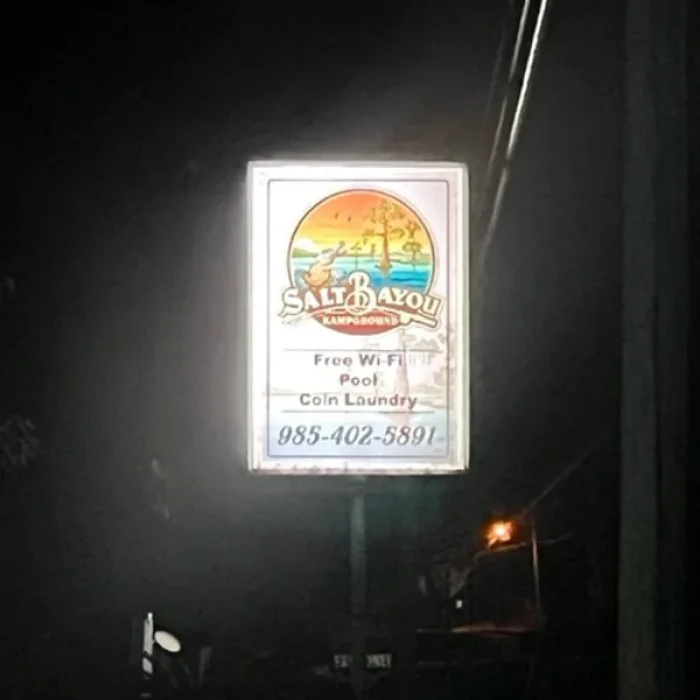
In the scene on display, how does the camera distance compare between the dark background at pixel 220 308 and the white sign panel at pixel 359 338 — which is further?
the dark background at pixel 220 308

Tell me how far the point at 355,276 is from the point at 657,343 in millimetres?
591

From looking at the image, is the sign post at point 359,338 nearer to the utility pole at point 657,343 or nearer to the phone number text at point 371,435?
the phone number text at point 371,435

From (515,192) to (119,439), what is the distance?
0.96m

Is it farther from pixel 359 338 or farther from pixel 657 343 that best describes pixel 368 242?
pixel 657 343

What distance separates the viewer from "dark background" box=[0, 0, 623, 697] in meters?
2.37

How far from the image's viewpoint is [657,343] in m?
2.03

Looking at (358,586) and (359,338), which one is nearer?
(359,338)

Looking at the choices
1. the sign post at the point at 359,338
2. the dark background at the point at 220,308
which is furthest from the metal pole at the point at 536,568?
the sign post at the point at 359,338

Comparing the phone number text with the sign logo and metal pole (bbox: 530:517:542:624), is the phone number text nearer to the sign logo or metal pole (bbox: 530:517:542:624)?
the sign logo

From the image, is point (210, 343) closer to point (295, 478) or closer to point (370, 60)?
point (295, 478)

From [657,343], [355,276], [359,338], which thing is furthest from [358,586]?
[657,343]

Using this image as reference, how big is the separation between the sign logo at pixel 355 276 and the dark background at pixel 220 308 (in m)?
0.14

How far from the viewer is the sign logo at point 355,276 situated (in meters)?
2.26

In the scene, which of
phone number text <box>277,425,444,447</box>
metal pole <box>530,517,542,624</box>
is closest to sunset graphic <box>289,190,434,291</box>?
phone number text <box>277,425,444,447</box>
